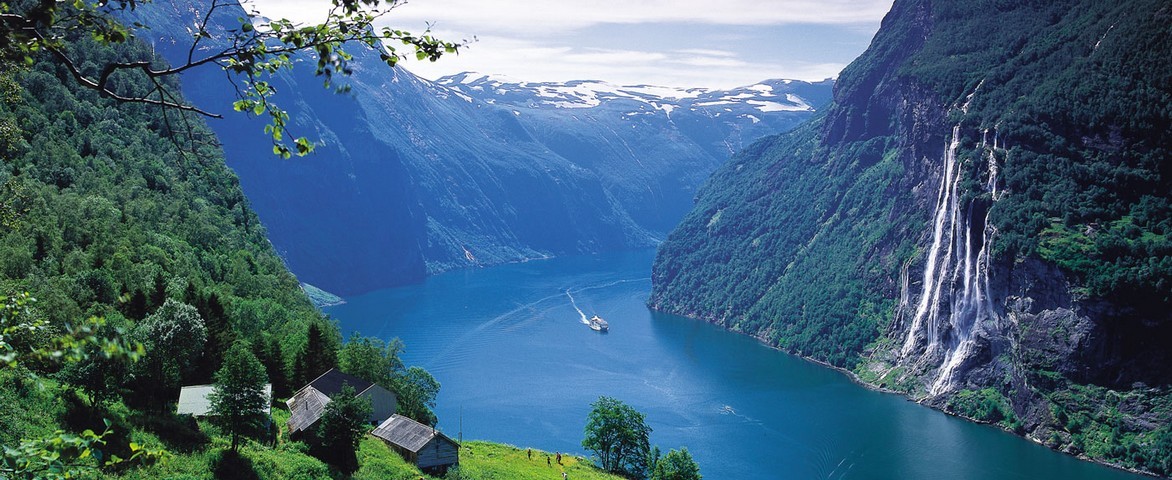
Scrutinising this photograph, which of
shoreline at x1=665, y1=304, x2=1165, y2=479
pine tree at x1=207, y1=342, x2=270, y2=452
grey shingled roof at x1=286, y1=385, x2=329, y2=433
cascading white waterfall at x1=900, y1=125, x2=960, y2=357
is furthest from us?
cascading white waterfall at x1=900, y1=125, x2=960, y2=357

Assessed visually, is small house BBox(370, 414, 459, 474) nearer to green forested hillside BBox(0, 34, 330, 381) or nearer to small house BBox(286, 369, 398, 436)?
small house BBox(286, 369, 398, 436)

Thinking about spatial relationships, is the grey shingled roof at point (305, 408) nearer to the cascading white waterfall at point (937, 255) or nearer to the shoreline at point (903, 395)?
the shoreline at point (903, 395)

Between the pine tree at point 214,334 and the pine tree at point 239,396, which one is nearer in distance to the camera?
the pine tree at point 239,396

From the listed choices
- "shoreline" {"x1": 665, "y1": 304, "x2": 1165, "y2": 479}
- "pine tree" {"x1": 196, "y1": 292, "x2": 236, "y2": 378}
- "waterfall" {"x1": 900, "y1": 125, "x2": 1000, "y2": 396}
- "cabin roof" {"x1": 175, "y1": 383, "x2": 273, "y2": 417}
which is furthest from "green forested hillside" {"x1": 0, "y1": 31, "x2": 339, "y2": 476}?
"waterfall" {"x1": 900, "y1": 125, "x2": 1000, "y2": 396}

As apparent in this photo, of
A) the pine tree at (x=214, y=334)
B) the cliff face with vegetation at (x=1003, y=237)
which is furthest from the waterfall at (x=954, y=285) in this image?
the pine tree at (x=214, y=334)

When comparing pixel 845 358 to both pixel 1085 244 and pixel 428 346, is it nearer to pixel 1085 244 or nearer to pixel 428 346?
pixel 1085 244

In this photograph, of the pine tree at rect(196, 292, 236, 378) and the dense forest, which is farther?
the pine tree at rect(196, 292, 236, 378)
